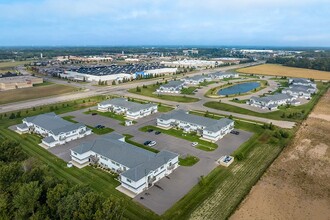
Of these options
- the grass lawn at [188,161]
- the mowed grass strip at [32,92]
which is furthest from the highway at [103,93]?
the grass lawn at [188,161]

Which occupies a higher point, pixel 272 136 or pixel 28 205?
pixel 28 205

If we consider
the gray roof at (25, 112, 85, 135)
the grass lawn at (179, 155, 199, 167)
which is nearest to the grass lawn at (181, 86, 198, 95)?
the gray roof at (25, 112, 85, 135)

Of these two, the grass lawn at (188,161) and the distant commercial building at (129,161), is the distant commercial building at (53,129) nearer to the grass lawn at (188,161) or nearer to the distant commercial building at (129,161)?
the distant commercial building at (129,161)

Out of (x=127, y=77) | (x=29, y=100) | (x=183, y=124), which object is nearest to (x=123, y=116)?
(x=183, y=124)

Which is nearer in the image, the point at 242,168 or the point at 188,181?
the point at 188,181

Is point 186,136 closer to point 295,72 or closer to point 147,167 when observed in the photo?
point 147,167

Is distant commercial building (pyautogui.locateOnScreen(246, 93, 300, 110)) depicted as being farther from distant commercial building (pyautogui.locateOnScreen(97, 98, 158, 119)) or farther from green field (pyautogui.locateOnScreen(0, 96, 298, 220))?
distant commercial building (pyautogui.locateOnScreen(97, 98, 158, 119))

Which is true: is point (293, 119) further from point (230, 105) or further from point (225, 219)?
point (225, 219)
